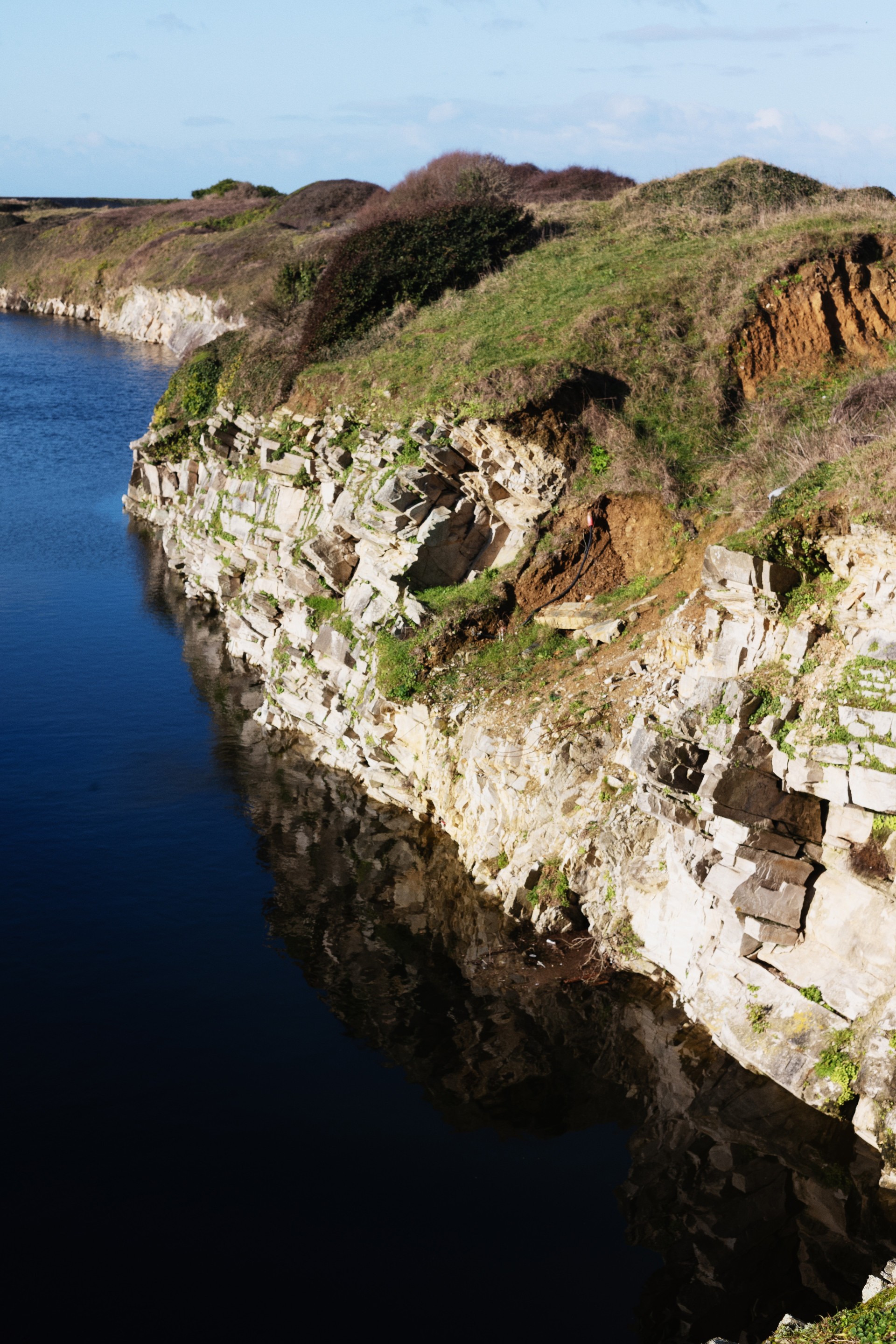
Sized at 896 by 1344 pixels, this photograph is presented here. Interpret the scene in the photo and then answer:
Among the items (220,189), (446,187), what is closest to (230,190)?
(220,189)

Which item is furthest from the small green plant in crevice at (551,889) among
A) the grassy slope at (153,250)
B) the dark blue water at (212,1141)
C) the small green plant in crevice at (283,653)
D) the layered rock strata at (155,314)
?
the layered rock strata at (155,314)

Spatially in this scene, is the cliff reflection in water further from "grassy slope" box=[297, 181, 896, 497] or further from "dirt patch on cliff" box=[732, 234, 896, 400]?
"dirt patch on cliff" box=[732, 234, 896, 400]

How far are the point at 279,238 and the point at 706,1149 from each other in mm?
106571

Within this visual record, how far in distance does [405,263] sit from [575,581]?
2298 centimetres

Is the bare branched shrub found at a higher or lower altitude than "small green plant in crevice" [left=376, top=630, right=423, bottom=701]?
higher

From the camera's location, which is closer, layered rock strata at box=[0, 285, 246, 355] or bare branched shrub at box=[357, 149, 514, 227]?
bare branched shrub at box=[357, 149, 514, 227]

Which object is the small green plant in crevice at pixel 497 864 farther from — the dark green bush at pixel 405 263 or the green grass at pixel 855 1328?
the dark green bush at pixel 405 263

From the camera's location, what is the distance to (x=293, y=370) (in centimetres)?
4816

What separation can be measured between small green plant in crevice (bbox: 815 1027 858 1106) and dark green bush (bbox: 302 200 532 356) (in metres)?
36.9

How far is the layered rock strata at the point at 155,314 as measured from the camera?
10462 cm

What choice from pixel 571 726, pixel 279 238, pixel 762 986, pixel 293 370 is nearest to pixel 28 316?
pixel 279 238

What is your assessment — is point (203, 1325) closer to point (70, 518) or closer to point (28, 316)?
point (70, 518)

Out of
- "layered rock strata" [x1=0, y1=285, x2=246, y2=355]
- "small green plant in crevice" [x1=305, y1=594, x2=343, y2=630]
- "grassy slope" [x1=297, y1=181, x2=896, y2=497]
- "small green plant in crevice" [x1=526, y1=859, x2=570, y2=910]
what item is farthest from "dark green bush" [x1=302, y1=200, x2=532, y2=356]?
"layered rock strata" [x1=0, y1=285, x2=246, y2=355]

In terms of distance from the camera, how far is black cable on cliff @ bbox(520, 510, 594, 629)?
33.9 meters
